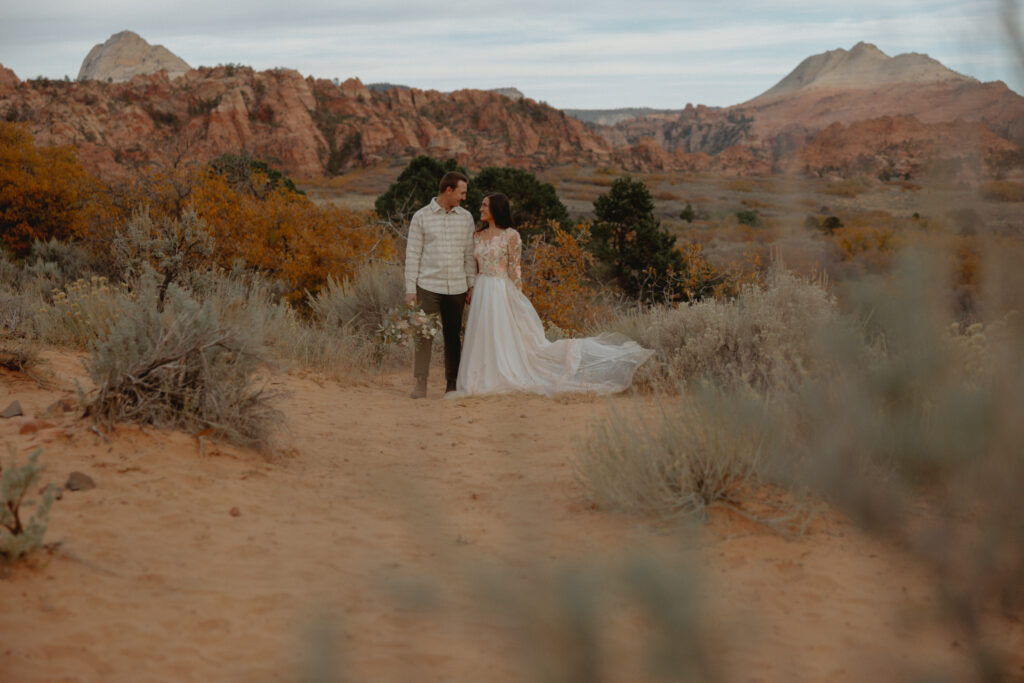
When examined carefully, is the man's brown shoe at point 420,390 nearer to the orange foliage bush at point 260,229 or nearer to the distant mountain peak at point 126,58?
the orange foliage bush at point 260,229

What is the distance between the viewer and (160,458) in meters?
4.58

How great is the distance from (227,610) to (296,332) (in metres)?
6.44

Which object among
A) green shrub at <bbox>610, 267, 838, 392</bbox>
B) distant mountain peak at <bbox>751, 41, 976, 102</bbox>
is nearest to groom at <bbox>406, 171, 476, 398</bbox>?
green shrub at <bbox>610, 267, 838, 392</bbox>

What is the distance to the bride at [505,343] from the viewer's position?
8133 mm

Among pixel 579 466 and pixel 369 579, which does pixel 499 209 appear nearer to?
pixel 579 466

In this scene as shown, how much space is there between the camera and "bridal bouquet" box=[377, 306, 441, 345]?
8125 millimetres

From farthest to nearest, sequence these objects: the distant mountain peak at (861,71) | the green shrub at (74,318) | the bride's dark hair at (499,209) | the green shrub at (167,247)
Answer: the green shrub at (167,247) → the bride's dark hair at (499,209) → the green shrub at (74,318) → the distant mountain peak at (861,71)

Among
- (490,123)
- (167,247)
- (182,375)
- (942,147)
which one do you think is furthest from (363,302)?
(490,123)

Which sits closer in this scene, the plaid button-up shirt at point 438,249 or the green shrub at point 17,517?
the green shrub at point 17,517

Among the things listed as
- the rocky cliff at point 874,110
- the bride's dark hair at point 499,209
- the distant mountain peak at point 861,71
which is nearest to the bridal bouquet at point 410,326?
the bride's dark hair at point 499,209

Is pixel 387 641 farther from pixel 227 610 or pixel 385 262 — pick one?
pixel 385 262

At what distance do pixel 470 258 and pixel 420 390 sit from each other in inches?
58.3

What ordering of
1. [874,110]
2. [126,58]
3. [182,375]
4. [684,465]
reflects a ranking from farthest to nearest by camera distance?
[126,58], [182,375], [684,465], [874,110]

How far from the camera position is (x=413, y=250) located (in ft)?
26.7
